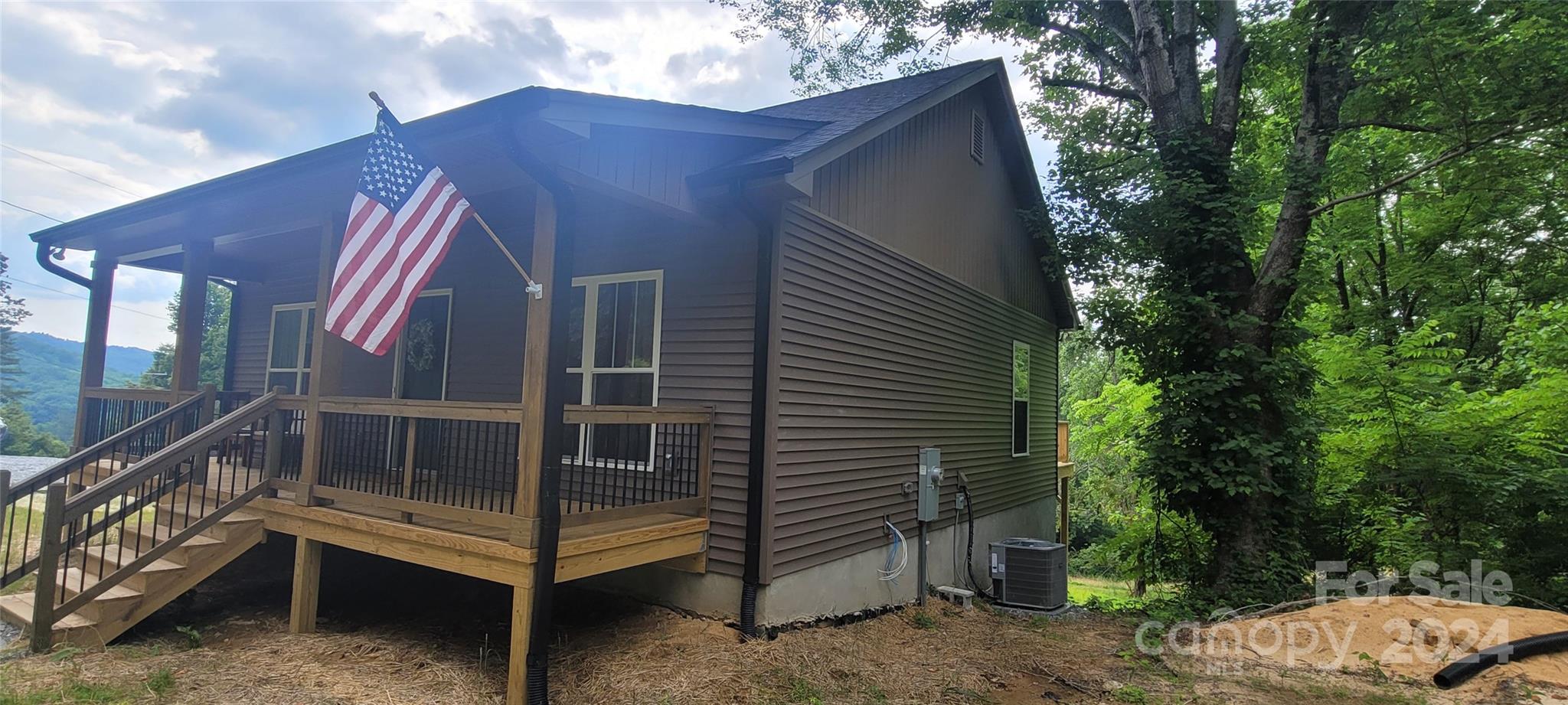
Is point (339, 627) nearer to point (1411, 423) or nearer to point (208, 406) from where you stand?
point (208, 406)

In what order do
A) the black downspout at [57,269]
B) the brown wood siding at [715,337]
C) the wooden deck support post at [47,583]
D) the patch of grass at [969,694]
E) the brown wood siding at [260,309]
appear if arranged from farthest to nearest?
the brown wood siding at [260,309] → the black downspout at [57,269] → the brown wood siding at [715,337] → the patch of grass at [969,694] → the wooden deck support post at [47,583]

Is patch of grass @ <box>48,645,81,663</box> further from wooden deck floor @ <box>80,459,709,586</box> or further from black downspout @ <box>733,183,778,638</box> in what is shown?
black downspout @ <box>733,183,778,638</box>

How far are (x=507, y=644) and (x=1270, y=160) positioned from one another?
14618mm

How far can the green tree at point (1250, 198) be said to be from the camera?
727cm

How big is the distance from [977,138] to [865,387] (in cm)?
435

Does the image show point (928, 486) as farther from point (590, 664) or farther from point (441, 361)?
point (441, 361)

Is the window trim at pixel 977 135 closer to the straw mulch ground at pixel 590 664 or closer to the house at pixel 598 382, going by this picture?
the house at pixel 598 382

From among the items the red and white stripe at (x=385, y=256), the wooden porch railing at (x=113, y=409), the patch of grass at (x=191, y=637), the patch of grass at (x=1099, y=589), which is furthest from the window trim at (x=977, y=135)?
the patch of grass at (x=191, y=637)

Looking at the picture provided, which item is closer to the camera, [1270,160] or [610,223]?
[610,223]

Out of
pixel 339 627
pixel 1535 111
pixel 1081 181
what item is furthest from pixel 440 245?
pixel 1535 111

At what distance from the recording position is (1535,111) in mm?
6969

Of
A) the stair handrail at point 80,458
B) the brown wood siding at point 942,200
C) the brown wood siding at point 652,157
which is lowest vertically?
the stair handrail at point 80,458

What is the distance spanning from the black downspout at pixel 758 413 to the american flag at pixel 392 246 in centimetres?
205

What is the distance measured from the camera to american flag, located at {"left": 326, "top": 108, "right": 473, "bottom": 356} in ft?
13.6
